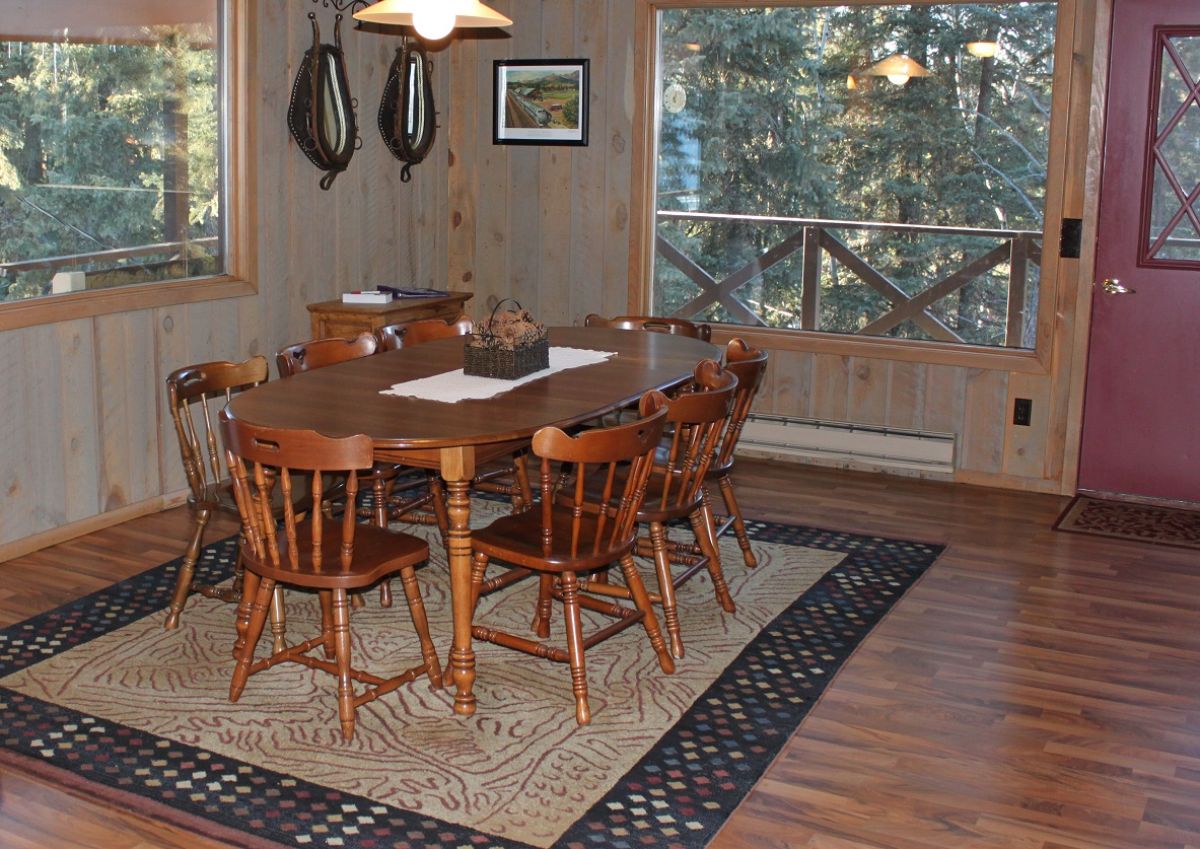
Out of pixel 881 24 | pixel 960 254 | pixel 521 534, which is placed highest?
pixel 881 24

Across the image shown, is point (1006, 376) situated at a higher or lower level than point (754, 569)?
higher

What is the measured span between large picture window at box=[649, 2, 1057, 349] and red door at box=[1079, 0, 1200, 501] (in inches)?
11.5

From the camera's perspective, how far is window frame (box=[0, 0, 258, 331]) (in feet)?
16.7

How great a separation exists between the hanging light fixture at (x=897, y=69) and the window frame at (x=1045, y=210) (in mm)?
231

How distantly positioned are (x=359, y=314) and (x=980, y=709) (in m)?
3.10

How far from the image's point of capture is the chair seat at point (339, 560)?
127 inches

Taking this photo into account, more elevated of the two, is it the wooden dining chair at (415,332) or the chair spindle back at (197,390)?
the wooden dining chair at (415,332)

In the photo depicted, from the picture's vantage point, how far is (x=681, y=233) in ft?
20.9

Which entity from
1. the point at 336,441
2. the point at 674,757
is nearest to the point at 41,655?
the point at 336,441

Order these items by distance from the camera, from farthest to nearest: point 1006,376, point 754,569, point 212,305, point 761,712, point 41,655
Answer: point 1006,376 < point 212,305 < point 754,569 < point 41,655 < point 761,712

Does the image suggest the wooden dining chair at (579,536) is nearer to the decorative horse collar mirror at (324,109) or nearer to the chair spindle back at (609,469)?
the chair spindle back at (609,469)

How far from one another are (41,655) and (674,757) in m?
1.81

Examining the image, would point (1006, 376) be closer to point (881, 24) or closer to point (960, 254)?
point (960, 254)

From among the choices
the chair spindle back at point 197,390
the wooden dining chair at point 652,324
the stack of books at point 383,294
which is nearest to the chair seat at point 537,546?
the chair spindle back at point 197,390
